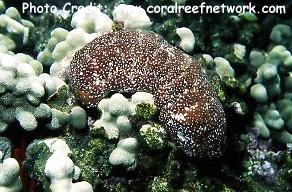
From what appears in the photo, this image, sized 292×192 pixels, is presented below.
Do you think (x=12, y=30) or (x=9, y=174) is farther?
(x=12, y=30)

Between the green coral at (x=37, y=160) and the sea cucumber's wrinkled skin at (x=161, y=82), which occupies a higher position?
the sea cucumber's wrinkled skin at (x=161, y=82)

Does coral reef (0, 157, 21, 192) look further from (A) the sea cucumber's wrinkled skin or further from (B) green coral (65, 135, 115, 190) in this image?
(A) the sea cucumber's wrinkled skin

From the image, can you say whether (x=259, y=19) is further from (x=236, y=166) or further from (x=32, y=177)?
(x=32, y=177)

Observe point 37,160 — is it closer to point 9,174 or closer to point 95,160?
point 9,174

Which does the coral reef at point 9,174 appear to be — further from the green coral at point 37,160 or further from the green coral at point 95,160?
the green coral at point 95,160

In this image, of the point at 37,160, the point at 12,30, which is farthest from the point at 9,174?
the point at 12,30

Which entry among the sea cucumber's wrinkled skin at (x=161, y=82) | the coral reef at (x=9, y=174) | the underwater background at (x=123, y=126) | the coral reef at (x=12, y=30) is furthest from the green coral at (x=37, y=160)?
the coral reef at (x=12, y=30)
